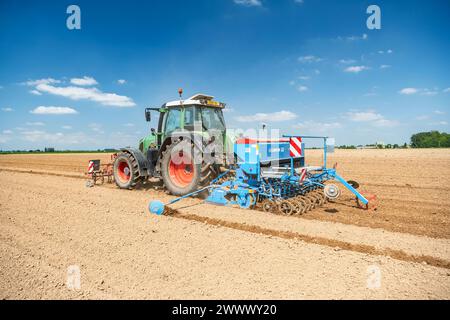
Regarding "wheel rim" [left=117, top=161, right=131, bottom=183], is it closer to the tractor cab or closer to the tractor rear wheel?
the tractor rear wheel

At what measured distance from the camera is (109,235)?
14.5 feet

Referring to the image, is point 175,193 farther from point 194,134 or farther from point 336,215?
point 336,215

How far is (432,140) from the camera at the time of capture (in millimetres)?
64312

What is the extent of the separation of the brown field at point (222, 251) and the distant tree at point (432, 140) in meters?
68.2

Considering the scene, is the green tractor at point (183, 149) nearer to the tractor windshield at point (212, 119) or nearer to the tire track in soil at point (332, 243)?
the tractor windshield at point (212, 119)

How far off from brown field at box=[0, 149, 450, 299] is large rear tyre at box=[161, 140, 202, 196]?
29.9 inches

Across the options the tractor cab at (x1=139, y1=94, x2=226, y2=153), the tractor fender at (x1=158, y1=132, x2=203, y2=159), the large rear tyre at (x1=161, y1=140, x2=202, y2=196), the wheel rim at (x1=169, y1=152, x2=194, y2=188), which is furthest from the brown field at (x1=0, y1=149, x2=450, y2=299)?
the tractor cab at (x1=139, y1=94, x2=226, y2=153)

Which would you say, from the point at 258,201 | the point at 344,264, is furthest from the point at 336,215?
the point at 344,264

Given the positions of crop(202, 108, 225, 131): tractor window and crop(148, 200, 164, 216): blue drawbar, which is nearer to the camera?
crop(148, 200, 164, 216): blue drawbar

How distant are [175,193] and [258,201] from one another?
7.26 ft

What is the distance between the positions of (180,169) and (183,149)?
725 mm

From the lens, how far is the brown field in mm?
2830

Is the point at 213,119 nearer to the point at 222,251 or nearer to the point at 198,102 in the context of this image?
the point at 198,102

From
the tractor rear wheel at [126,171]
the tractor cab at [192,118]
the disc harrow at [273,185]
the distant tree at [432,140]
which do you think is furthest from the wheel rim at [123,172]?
the distant tree at [432,140]
